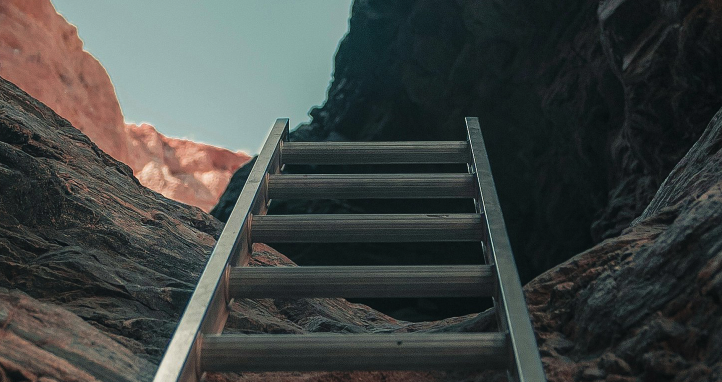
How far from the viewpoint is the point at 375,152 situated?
3.71 m

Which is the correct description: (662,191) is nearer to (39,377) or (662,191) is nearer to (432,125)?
(39,377)

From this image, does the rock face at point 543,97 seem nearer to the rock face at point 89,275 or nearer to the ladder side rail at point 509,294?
the ladder side rail at point 509,294

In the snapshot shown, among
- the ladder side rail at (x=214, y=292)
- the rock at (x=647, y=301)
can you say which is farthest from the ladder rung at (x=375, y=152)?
the rock at (x=647, y=301)

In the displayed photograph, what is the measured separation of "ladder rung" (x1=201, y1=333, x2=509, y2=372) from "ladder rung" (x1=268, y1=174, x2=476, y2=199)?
1.20m

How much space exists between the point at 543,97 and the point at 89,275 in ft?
25.5

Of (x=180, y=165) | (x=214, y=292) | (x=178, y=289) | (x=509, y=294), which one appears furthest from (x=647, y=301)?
(x=180, y=165)

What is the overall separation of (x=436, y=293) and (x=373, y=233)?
1.55ft

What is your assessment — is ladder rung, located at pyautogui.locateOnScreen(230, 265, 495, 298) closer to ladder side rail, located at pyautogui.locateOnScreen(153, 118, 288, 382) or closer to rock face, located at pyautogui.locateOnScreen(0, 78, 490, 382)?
ladder side rail, located at pyautogui.locateOnScreen(153, 118, 288, 382)

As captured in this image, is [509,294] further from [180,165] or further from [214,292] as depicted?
[180,165]

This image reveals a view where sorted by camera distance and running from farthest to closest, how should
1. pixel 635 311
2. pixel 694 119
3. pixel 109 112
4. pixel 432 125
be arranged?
pixel 109 112, pixel 432 125, pixel 694 119, pixel 635 311

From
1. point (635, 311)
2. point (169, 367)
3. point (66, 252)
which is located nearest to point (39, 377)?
point (169, 367)

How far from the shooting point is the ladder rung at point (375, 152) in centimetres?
371

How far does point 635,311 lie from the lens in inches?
86.5

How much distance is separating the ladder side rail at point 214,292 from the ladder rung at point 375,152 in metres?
0.33
